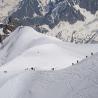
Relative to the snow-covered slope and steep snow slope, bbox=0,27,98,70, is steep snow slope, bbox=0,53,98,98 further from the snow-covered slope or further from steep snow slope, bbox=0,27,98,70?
steep snow slope, bbox=0,27,98,70

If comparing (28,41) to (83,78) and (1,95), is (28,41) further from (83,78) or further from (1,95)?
(83,78)

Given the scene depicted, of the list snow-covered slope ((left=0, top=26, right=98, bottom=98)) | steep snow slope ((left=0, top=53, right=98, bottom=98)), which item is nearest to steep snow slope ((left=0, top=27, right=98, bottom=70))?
snow-covered slope ((left=0, top=26, right=98, bottom=98))

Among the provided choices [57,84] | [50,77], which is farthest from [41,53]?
[57,84]

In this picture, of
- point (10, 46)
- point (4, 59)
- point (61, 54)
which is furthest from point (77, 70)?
point (10, 46)

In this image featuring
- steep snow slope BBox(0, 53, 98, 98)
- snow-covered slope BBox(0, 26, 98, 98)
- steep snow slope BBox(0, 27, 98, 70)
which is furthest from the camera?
steep snow slope BBox(0, 27, 98, 70)

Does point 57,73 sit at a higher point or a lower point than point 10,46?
higher

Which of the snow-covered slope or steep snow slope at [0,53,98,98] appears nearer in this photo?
steep snow slope at [0,53,98,98]
